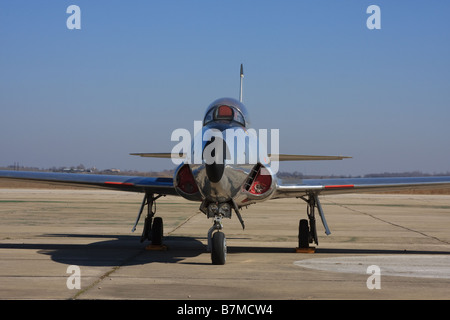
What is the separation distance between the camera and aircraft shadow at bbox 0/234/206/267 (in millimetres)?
11148

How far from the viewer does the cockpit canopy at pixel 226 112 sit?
37.8ft

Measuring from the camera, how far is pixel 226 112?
37.9 ft

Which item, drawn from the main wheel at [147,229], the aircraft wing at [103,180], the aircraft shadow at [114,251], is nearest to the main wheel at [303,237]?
the aircraft shadow at [114,251]

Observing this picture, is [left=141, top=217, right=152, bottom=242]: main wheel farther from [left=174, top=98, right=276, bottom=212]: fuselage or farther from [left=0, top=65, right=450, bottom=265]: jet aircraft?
[left=174, top=98, right=276, bottom=212]: fuselage

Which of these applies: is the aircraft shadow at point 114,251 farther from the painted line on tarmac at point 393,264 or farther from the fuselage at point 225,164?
the painted line on tarmac at point 393,264

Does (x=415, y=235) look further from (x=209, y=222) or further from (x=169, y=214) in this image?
(x=169, y=214)

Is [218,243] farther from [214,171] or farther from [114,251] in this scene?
[114,251]

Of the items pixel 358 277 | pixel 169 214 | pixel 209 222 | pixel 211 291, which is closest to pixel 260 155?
pixel 358 277

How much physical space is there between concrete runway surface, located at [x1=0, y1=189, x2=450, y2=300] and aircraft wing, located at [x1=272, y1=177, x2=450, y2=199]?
141 cm

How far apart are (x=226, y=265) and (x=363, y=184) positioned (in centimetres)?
448

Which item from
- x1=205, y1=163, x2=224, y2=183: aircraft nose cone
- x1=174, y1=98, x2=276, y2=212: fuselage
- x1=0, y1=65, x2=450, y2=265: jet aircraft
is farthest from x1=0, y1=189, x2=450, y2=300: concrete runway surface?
x1=205, y1=163, x2=224, y2=183: aircraft nose cone

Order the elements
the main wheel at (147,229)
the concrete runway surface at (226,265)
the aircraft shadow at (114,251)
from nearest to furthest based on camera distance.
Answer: the concrete runway surface at (226,265)
the aircraft shadow at (114,251)
the main wheel at (147,229)

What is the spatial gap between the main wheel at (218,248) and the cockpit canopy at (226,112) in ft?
7.68

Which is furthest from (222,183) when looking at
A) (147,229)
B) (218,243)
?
(147,229)
